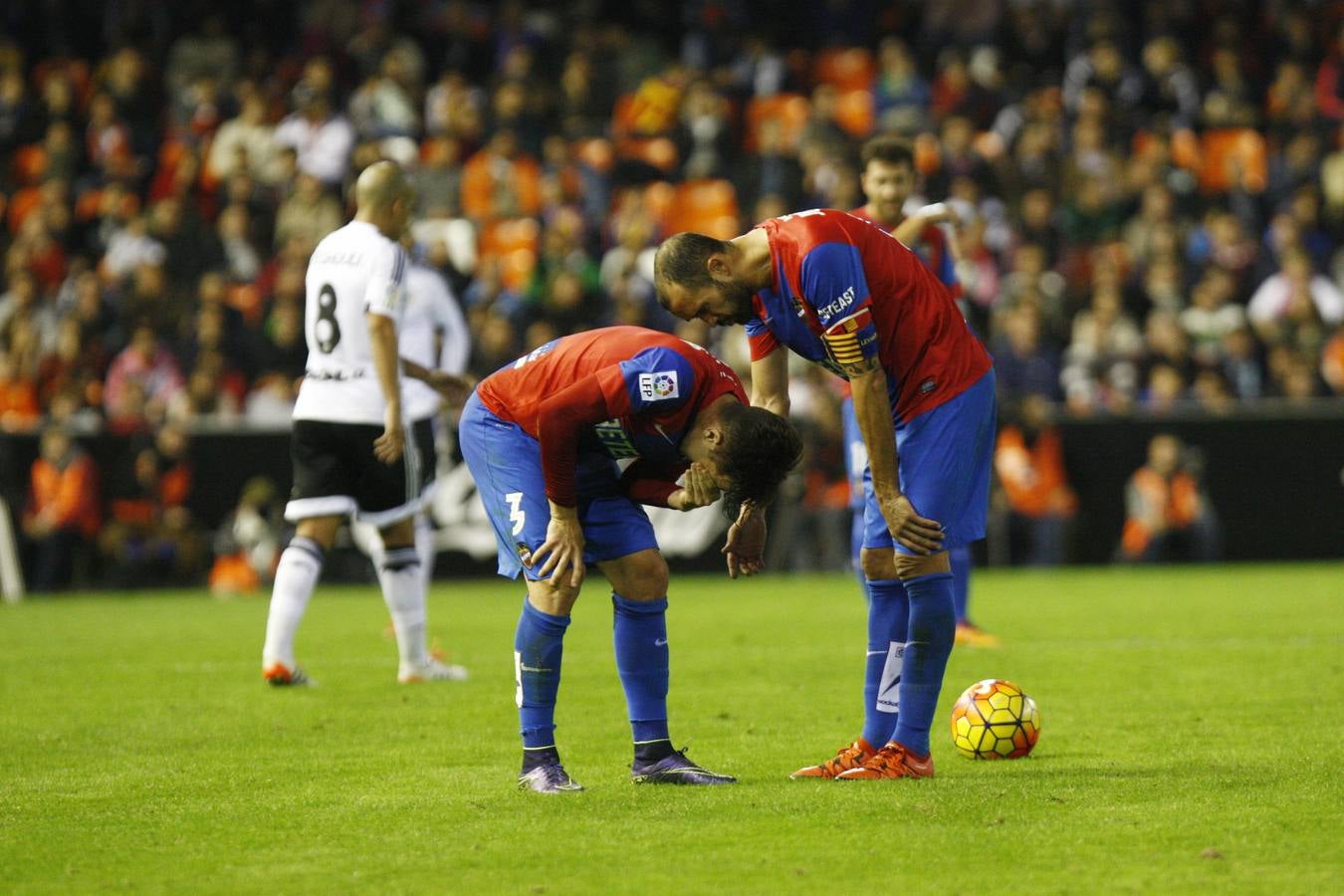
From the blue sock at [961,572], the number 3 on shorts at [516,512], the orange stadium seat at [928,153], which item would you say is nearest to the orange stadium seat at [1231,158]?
the orange stadium seat at [928,153]

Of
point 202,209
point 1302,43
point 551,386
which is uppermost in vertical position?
point 1302,43

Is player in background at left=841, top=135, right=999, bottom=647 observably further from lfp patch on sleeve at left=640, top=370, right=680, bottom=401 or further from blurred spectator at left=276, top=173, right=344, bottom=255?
blurred spectator at left=276, top=173, right=344, bottom=255

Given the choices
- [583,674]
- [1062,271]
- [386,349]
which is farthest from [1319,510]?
[386,349]

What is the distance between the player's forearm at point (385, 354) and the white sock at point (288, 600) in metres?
0.94

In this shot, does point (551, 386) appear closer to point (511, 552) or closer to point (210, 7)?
point (511, 552)

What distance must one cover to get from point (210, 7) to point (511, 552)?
20052mm

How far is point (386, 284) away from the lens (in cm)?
914

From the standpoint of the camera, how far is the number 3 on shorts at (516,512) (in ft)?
20.0

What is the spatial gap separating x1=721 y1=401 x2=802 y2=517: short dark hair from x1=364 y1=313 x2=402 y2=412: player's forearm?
3672 millimetres

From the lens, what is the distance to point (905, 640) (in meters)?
6.60

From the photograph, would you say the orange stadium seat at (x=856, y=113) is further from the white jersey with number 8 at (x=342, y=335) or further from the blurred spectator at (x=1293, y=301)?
the white jersey with number 8 at (x=342, y=335)

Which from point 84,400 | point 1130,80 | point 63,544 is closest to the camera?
point 63,544

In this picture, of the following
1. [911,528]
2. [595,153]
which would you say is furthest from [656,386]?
[595,153]

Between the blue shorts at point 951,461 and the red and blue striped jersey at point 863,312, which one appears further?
the blue shorts at point 951,461
